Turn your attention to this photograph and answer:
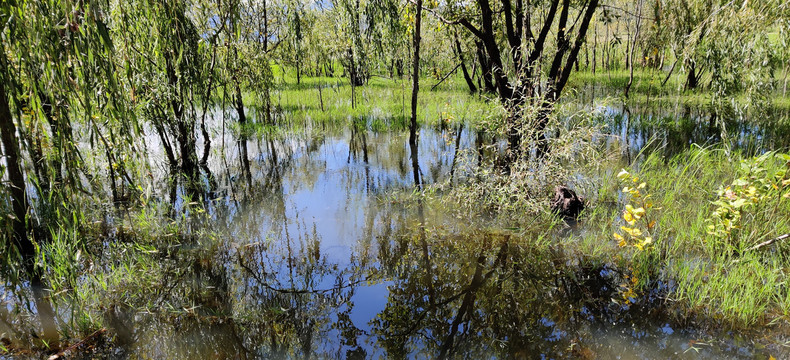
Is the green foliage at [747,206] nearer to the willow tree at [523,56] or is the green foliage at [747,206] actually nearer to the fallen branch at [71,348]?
the willow tree at [523,56]

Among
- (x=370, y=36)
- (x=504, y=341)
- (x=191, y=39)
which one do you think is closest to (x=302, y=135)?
(x=370, y=36)

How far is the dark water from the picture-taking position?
3115 millimetres

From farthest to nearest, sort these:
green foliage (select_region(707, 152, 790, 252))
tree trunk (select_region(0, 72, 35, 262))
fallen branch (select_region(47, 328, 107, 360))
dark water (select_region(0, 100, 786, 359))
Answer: green foliage (select_region(707, 152, 790, 252)) → dark water (select_region(0, 100, 786, 359)) → fallen branch (select_region(47, 328, 107, 360)) → tree trunk (select_region(0, 72, 35, 262))

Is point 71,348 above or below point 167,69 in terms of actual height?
below

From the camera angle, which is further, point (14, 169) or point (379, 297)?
point (379, 297)

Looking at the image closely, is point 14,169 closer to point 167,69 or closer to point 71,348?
point 71,348

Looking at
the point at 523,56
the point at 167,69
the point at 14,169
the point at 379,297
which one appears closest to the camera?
the point at 14,169

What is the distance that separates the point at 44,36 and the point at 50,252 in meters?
2.06

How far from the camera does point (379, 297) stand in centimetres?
380

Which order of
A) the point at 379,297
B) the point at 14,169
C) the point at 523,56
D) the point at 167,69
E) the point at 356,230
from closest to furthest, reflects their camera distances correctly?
the point at 14,169 → the point at 379,297 → the point at 356,230 → the point at 167,69 → the point at 523,56

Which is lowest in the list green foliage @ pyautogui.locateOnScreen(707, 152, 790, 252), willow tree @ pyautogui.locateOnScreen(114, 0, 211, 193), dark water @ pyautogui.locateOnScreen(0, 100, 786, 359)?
dark water @ pyautogui.locateOnScreen(0, 100, 786, 359)

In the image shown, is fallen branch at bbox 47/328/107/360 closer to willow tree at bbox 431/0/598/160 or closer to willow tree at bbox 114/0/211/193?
willow tree at bbox 114/0/211/193

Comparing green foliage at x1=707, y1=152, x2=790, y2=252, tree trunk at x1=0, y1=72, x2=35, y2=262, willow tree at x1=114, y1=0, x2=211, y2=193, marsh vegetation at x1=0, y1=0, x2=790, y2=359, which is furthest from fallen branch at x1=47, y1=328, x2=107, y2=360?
green foliage at x1=707, y1=152, x2=790, y2=252

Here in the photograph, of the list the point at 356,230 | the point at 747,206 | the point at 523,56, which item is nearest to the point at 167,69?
the point at 356,230
